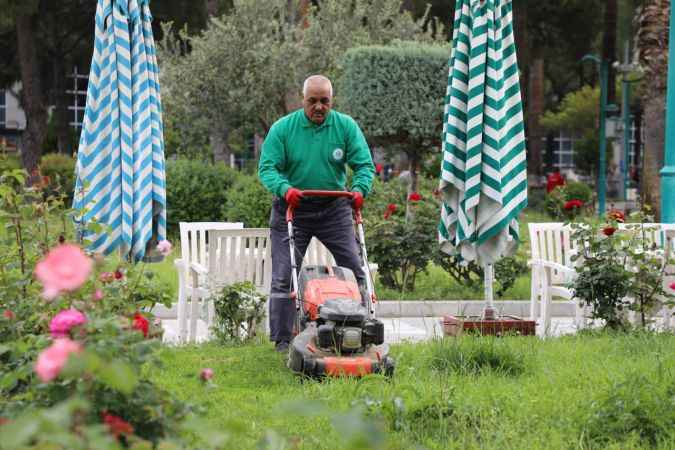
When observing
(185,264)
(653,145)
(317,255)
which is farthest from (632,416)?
(653,145)

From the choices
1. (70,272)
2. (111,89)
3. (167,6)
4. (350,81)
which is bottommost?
(70,272)

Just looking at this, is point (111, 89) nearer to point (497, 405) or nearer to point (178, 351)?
A: point (178, 351)

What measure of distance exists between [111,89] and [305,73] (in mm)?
16084

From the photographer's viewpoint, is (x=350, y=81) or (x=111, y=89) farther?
(x=350, y=81)

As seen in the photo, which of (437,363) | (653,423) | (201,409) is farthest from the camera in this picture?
(437,363)

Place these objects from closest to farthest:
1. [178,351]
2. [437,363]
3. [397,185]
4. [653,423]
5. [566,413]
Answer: [653,423] → [566,413] → [437,363] → [178,351] → [397,185]

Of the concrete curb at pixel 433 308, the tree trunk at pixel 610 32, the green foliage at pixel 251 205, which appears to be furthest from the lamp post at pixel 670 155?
the tree trunk at pixel 610 32

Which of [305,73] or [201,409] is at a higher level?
[305,73]

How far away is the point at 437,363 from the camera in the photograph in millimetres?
6547

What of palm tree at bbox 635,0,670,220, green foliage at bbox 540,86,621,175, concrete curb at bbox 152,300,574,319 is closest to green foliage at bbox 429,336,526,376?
concrete curb at bbox 152,300,574,319

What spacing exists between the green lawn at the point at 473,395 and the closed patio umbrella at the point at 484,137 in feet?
4.99

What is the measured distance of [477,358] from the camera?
648 cm

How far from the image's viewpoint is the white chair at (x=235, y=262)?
8805 millimetres

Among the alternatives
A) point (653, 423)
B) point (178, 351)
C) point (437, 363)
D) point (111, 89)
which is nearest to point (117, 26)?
point (111, 89)
